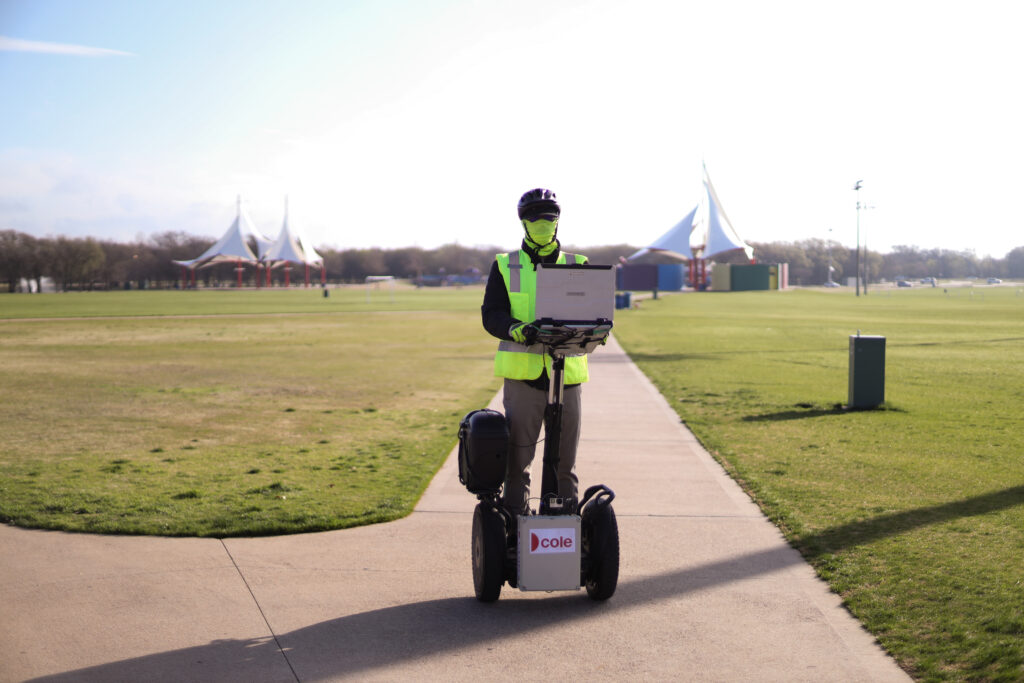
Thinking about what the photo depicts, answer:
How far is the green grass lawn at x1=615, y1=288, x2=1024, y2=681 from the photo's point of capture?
4648 millimetres

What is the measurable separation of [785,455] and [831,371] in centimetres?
991

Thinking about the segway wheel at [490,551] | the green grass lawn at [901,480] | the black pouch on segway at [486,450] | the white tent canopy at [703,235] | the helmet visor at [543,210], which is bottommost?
the green grass lawn at [901,480]

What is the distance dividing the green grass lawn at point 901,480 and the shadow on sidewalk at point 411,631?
735mm

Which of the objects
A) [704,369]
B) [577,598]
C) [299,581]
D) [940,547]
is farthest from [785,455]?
[704,369]

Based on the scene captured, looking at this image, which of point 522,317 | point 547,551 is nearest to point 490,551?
point 547,551

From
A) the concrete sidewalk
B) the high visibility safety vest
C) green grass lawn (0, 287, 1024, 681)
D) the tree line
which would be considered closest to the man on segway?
the high visibility safety vest

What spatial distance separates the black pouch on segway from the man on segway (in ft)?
0.46

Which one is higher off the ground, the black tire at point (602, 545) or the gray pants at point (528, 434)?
the gray pants at point (528, 434)

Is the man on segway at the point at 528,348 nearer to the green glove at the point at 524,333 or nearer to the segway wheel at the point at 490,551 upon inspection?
the green glove at the point at 524,333

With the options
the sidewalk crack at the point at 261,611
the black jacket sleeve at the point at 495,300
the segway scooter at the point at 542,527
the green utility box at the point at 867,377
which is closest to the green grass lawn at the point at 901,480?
the green utility box at the point at 867,377

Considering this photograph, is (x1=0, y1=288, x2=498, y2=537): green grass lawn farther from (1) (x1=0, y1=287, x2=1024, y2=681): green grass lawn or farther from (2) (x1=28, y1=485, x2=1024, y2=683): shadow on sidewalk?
(2) (x1=28, y1=485, x2=1024, y2=683): shadow on sidewalk

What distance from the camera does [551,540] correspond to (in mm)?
4574

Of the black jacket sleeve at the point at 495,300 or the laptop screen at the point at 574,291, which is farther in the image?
the black jacket sleeve at the point at 495,300

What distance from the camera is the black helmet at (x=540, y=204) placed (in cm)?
457
